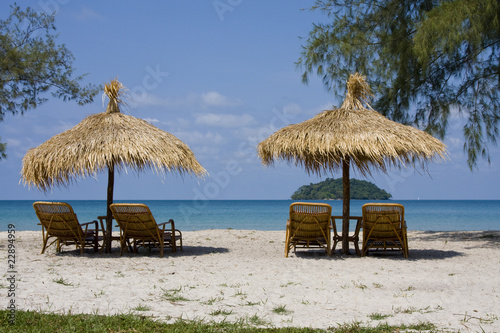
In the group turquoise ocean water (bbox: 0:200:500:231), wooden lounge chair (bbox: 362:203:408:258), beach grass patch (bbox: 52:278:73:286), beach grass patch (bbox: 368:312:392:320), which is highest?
wooden lounge chair (bbox: 362:203:408:258)

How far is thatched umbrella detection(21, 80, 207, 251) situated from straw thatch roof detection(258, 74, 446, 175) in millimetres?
1410

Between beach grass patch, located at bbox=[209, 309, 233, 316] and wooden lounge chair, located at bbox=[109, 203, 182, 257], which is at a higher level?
wooden lounge chair, located at bbox=[109, 203, 182, 257]

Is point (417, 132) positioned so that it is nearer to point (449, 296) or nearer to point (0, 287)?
point (449, 296)

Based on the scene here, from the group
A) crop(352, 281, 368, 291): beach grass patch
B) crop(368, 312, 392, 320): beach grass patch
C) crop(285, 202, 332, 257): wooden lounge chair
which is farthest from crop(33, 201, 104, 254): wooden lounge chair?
crop(368, 312, 392, 320): beach grass patch

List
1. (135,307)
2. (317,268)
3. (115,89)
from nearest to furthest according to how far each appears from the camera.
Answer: (135,307) < (317,268) < (115,89)

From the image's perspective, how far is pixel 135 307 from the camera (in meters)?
4.10

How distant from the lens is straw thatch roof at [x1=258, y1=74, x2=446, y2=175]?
22.9 ft

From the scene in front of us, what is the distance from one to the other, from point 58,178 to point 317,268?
13.6 ft

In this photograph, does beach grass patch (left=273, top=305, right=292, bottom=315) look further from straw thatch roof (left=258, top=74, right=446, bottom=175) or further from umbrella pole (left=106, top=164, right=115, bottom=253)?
umbrella pole (left=106, top=164, right=115, bottom=253)

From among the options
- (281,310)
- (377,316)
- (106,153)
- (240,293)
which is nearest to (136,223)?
(106,153)

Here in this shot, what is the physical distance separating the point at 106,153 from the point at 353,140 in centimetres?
350

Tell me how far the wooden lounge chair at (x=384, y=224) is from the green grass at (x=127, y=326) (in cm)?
349

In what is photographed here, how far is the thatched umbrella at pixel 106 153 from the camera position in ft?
23.2

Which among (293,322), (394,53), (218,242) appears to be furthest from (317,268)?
(394,53)
